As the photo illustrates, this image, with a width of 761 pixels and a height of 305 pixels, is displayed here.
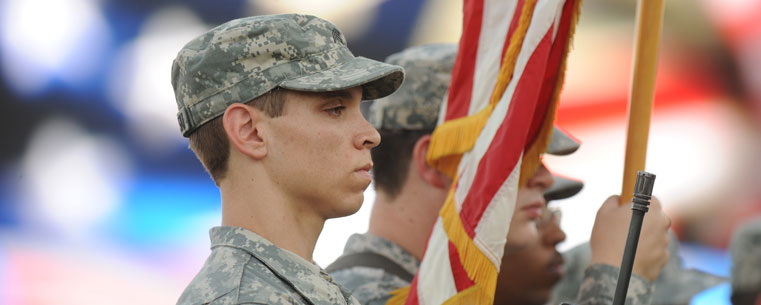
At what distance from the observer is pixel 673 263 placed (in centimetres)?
507

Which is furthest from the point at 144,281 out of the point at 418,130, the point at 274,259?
the point at 274,259

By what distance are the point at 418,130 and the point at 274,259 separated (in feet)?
4.59

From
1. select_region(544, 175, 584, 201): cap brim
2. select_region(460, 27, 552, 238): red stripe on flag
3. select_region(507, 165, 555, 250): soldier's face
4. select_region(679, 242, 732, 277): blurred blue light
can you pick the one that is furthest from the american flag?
select_region(679, 242, 732, 277): blurred blue light

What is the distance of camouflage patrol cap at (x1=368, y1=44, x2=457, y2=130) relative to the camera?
3023 millimetres

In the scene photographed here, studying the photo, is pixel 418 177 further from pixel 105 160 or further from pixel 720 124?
pixel 720 124

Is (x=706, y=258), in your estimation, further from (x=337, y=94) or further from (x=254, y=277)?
(x=254, y=277)

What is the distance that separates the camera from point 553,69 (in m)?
2.55

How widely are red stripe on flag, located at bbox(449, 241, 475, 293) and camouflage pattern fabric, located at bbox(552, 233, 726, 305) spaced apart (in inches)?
90.6

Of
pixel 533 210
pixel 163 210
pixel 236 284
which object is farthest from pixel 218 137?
pixel 163 210

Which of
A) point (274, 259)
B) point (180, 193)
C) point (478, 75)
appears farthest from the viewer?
point (180, 193)

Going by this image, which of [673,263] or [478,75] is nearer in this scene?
[478,75]

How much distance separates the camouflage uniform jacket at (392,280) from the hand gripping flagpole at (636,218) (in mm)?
588

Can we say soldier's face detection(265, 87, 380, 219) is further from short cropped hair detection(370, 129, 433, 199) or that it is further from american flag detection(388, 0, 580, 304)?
short cropped hair detection(370, 129, 433, 199)

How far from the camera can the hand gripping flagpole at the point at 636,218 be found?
173 centimetres
